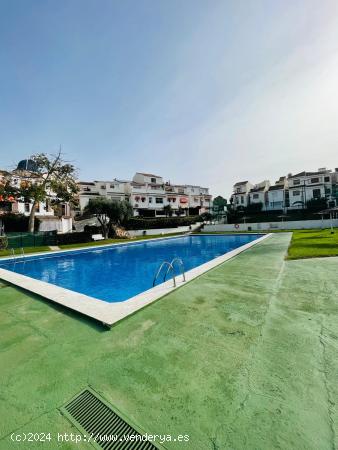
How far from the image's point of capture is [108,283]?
1039 centimetres

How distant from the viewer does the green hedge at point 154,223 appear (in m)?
38.2

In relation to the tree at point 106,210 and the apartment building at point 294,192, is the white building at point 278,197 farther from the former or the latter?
the tree at point 106,210

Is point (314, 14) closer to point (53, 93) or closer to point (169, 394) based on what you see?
point (169, 394)

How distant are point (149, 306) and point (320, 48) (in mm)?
13982

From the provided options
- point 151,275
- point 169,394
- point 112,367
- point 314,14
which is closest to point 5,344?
point 112,367

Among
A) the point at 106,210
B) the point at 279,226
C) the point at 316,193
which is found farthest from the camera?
the point at 316,193

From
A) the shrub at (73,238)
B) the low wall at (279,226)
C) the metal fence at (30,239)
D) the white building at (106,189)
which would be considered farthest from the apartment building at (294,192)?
the metal fence at (30,239)

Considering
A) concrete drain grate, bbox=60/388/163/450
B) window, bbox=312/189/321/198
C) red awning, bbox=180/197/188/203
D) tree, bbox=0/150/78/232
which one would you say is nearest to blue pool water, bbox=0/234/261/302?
concrete drain grate, bbox=60/388/163/450

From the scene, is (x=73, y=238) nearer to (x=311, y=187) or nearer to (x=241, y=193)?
(x=241, y=193)

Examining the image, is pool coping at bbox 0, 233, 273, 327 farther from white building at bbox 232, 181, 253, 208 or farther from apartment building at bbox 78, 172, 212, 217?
white building at bbox 232, 181, 253, 208

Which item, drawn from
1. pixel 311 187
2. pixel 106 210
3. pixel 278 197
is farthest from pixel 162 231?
pixel 311 187

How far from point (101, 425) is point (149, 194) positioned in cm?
5318

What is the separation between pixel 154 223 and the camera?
→ 40.6 meters

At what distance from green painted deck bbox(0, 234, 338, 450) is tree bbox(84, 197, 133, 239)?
2383 cm
